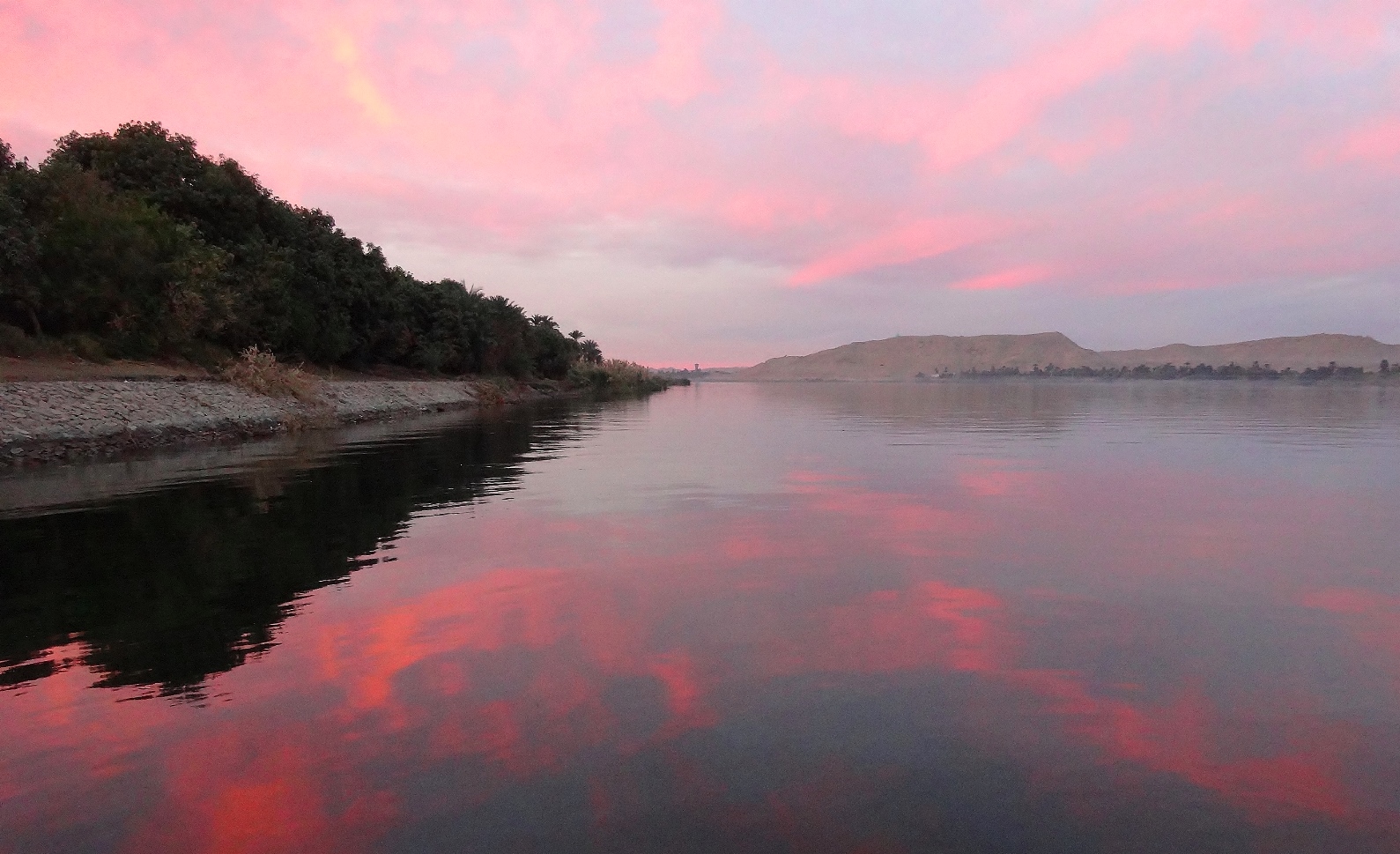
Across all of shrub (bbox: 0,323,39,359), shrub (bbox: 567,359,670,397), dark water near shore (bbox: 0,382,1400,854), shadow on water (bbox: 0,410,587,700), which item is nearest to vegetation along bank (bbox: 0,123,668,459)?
shrub (bbox: 0,323,39,359)

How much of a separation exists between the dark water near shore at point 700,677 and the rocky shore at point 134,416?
31.4 feet

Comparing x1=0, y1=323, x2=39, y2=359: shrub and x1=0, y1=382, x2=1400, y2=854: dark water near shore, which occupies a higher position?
x1=0, y1=323, x2=39, y2=359: shrub

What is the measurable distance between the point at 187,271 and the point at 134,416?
15.6m

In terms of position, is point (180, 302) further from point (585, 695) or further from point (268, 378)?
point (585, 695)

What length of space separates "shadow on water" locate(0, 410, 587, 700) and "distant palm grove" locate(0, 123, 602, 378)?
1699cm

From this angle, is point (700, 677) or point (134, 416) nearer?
point (700, 677)

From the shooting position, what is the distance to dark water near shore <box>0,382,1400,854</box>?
4281 mm

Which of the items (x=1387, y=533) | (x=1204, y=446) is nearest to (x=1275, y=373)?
(x=1204, y=446)

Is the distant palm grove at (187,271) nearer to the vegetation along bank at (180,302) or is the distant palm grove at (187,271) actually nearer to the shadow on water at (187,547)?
the vegetation along bank at (180,302)

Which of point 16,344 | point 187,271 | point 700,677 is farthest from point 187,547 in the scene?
point 187,271

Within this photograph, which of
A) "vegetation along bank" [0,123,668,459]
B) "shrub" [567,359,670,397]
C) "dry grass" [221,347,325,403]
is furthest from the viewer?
"shrub" [567,359,670,397]

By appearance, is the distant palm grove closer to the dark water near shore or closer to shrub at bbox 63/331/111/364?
shrub at bbox 63/331/111/364

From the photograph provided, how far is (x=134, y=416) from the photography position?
25688 mm

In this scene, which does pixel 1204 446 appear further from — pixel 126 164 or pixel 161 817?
pixel 126 164
